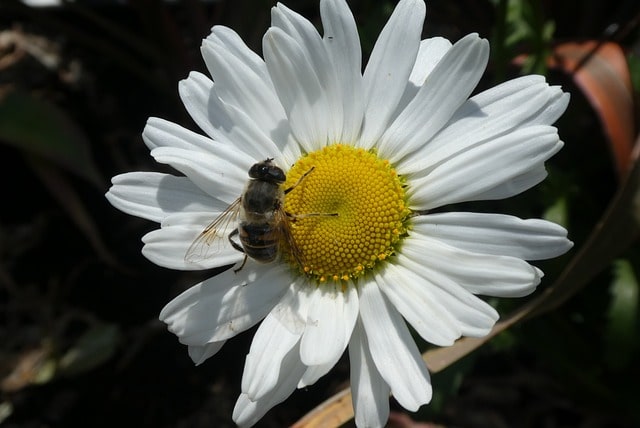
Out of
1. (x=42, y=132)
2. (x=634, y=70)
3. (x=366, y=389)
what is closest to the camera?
(x=366, y=389)

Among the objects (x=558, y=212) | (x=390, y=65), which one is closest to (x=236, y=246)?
(x=390, y=65)

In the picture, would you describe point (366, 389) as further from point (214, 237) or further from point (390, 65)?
point (390, 65)

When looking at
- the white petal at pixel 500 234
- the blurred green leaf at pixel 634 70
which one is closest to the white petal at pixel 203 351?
the white petal at pixel 500 234

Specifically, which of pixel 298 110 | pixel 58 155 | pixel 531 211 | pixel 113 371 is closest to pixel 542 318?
pixel 531 211

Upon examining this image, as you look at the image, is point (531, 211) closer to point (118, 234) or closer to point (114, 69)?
point (118, 234)

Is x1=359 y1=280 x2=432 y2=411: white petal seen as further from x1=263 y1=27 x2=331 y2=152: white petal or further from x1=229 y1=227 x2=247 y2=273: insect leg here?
x1=263 y1=27 x2=331 y2=152: white petal
